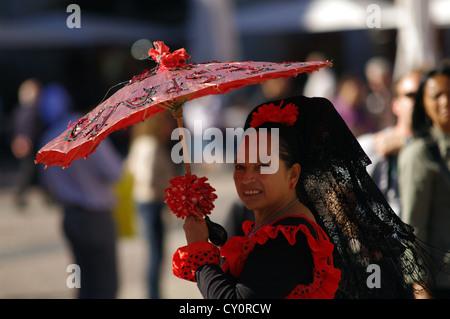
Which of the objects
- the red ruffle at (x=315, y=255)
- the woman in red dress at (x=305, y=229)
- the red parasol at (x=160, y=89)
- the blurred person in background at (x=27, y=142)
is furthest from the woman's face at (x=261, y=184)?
the blurred person in background at (x=27, y=142)

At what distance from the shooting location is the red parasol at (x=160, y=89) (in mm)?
2070

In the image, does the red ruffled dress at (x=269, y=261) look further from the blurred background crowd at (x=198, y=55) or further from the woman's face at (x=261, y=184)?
the blurred background crowd at (x=198, y=55)

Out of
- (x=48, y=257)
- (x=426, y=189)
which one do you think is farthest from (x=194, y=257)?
(x=48, y=257)

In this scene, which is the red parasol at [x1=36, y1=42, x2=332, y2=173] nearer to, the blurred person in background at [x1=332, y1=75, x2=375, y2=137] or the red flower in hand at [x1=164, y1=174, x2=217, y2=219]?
the red flower in hand at [x1=164, y1=174, x2=217, y2=219]

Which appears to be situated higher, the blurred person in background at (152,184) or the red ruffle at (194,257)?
the blurred person in background at (152,184)

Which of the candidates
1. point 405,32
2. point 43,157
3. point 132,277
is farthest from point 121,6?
point 43,157

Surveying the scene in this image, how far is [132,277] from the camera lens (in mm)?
6254

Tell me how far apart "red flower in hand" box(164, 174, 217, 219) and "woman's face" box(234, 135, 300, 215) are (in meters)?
0.14

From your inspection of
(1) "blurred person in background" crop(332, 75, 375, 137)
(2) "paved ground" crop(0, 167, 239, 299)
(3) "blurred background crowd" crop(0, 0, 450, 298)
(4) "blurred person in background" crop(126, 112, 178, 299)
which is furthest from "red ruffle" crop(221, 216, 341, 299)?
(1) "blurred person in background" crop(332, 75, 375, 137)

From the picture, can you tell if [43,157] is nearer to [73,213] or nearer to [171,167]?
[73,213]

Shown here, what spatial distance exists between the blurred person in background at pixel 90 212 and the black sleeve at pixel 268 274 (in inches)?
102

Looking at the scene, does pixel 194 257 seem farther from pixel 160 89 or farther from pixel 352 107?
pixel 352 107

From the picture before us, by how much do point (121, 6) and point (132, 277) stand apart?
17926mm

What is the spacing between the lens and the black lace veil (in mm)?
2283
